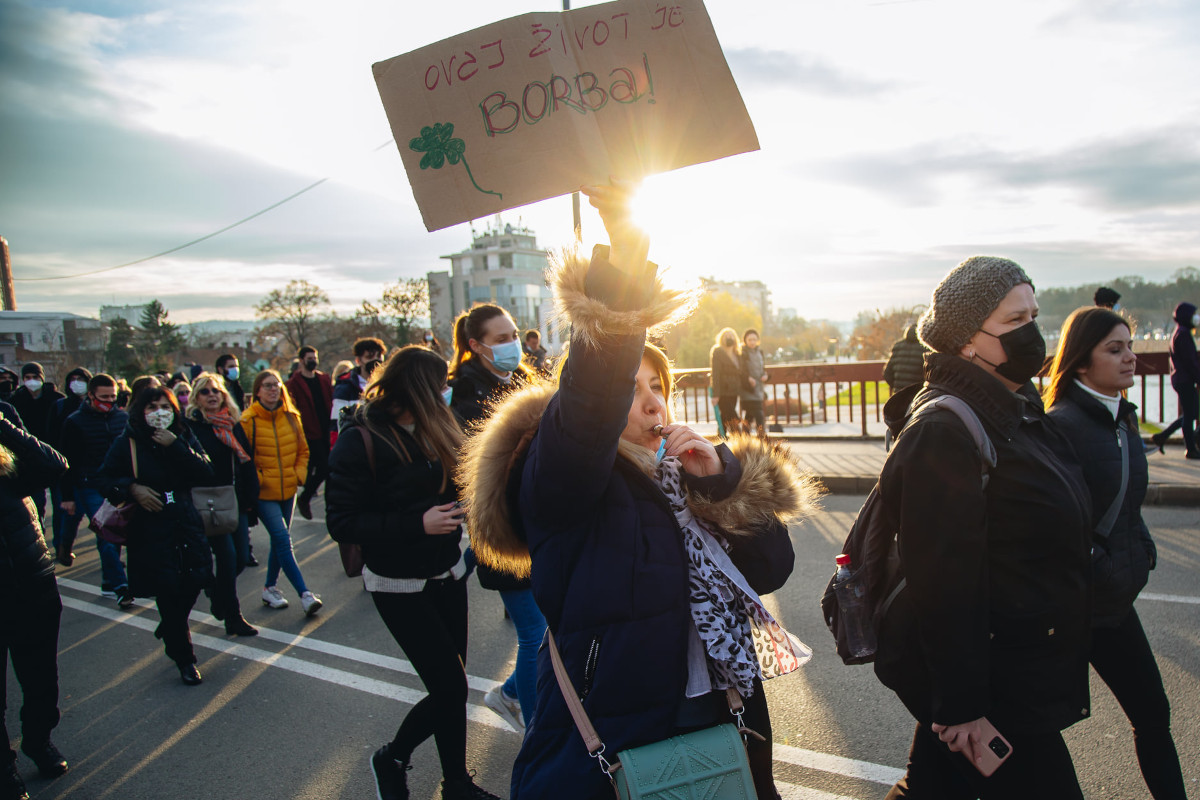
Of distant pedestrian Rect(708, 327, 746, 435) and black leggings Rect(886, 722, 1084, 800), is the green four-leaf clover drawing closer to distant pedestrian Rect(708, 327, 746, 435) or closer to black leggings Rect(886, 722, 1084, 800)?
black leggings Rect(886, 722, 1084, 800)

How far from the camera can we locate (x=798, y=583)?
536 centimetres

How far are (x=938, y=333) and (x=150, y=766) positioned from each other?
4.23 m

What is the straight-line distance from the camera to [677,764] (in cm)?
150

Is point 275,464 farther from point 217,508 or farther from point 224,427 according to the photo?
point 217,508

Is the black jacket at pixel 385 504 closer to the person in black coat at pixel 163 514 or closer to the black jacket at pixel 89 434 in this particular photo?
the person in black coat at pixel 163 514

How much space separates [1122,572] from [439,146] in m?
2.61

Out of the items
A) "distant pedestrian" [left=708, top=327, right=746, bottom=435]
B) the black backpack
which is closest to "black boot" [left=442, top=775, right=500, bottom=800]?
the black backpack

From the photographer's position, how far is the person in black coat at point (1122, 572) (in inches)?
92.5

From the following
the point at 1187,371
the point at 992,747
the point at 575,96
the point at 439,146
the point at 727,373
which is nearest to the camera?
the point at 575,96

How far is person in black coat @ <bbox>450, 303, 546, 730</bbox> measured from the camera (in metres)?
3.05

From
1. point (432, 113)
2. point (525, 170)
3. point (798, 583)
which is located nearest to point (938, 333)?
point (525, 170)

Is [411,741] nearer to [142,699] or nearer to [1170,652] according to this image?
[142,699]

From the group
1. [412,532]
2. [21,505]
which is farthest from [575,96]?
[21,505]

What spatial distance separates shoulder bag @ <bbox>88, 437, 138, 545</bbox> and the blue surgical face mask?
9.37ft
